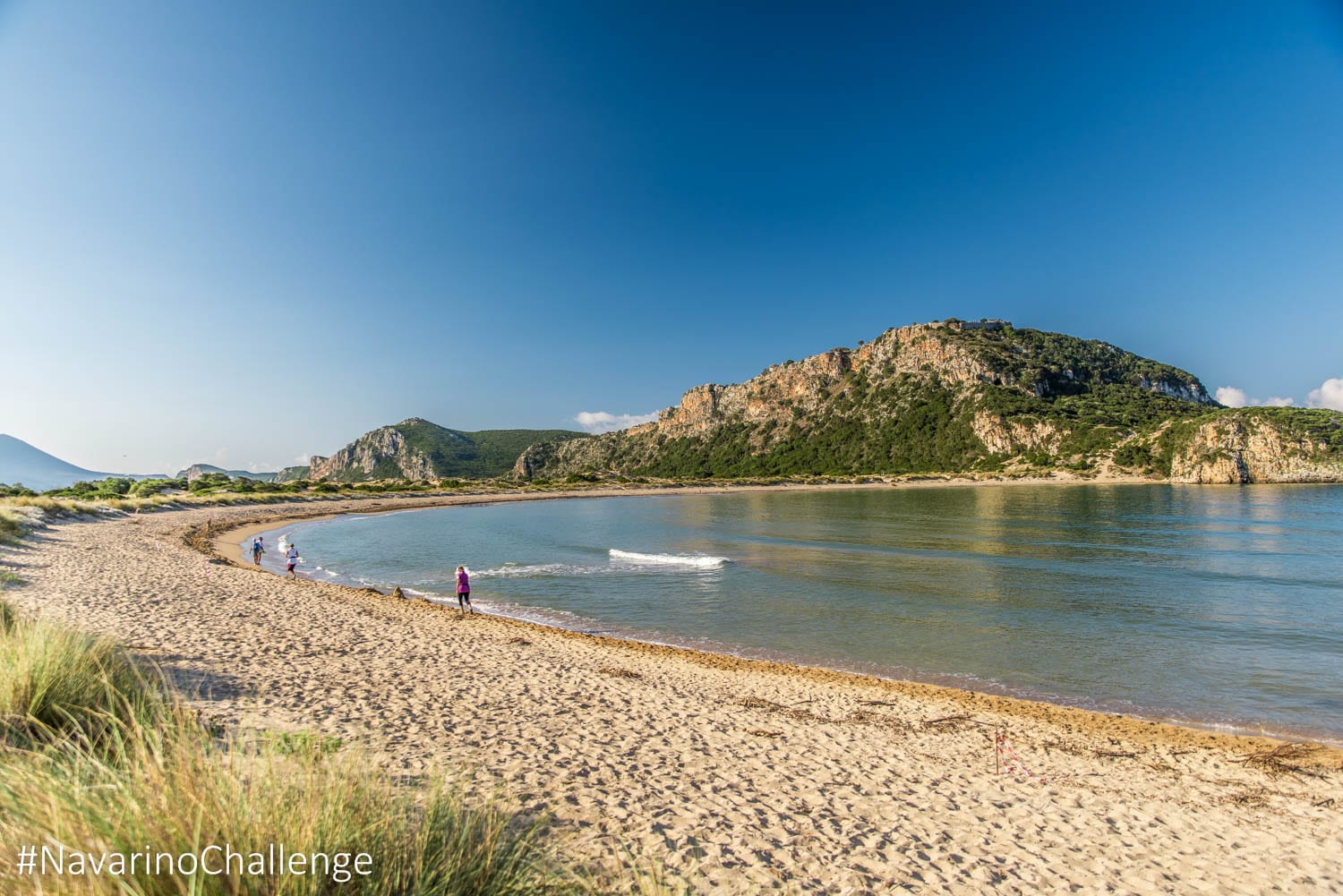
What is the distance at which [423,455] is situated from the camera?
16612cm

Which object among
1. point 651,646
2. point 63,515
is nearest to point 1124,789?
point 651,646

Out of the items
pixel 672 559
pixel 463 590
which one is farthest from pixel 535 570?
pixel 463 590

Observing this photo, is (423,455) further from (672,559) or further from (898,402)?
(672,559)

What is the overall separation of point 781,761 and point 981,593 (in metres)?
15.5

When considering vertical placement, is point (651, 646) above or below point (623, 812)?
below

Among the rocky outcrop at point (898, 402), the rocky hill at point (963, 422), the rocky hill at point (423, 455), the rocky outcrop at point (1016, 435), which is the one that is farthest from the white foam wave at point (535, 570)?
the rocky hill at point (423, 455)

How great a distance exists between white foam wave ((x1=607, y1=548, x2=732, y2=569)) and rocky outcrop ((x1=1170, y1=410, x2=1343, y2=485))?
93023 millimetres

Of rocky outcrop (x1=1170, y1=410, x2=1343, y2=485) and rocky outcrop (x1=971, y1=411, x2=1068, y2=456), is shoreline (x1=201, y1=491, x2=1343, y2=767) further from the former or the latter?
rocky outcrop (x1=971, y1=411, x2=1068, y2=456)

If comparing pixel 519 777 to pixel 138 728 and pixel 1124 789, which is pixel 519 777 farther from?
pixel 1124 789

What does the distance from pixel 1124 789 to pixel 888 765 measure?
9.85 ft

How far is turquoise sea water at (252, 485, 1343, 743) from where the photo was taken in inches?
481

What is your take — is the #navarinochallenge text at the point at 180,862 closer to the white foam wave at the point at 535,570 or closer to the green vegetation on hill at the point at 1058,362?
the white foam wave at the point at 535,570

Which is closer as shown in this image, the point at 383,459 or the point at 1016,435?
the point at 1016,435

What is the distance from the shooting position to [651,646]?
47.9ft
